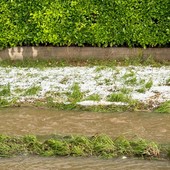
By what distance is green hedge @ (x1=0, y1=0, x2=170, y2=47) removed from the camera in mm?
10227

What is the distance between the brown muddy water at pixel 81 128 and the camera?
522cm

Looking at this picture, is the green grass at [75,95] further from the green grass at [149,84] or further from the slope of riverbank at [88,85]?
the green grass at [149,84]

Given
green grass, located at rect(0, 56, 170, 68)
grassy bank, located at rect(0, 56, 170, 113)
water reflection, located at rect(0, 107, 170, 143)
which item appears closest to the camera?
water reflection, located at rect(0, 107, 170, 143)

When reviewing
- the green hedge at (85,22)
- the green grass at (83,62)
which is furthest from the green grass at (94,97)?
the green hedge at (85,22)

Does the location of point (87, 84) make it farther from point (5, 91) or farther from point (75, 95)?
point (5, 91)

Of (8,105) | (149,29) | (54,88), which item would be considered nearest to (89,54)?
(149,29)

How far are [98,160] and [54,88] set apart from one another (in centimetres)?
332

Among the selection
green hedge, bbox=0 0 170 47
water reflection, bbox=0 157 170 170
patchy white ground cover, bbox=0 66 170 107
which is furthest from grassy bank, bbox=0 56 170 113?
water reflection, bbox=0 157 170 170

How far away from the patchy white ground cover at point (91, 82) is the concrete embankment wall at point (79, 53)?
62 centimetres

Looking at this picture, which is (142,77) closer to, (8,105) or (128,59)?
(128,59)

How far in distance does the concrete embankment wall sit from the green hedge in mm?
128

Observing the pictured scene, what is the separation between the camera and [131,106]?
7.29 meters

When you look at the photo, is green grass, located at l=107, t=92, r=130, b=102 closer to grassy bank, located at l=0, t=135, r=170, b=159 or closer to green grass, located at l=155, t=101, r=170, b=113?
green grass, located at l=155, t=101, r=170, b=113

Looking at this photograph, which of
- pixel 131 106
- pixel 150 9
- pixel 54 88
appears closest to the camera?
pixel 131 106
